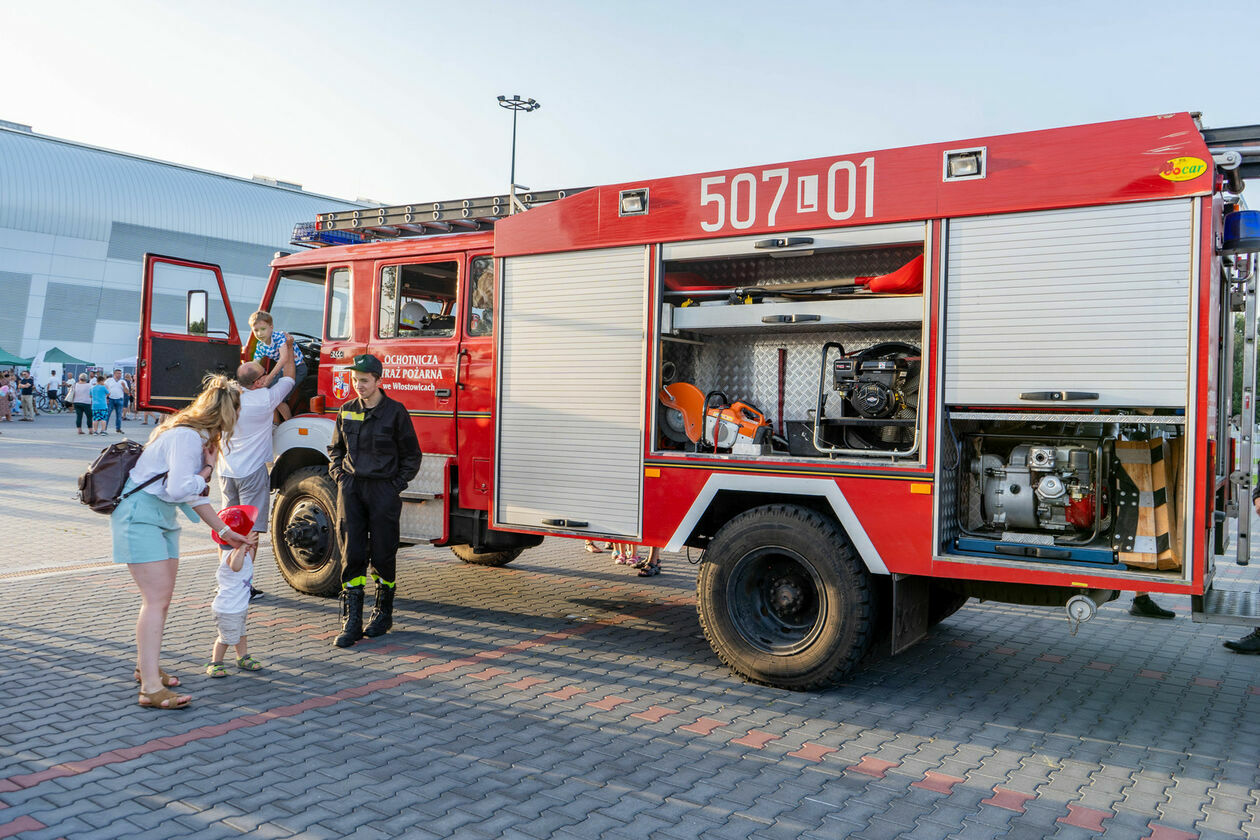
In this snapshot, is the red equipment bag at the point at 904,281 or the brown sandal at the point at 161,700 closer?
the brown sandal at the point at 161,700

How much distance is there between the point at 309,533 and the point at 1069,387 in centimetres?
554

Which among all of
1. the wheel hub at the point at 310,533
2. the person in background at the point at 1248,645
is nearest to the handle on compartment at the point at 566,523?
the wheel hub at the point at 310,533

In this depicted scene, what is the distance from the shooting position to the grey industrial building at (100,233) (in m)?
47.2

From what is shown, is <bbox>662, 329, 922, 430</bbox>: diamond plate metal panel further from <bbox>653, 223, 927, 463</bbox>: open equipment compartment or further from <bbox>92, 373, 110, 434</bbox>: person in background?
<bbox>92, 373, 110, 434</bbox>: person in background

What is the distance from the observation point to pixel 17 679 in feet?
17.2

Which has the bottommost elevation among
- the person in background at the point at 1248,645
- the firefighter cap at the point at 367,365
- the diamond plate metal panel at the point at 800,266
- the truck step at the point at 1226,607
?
the person in background at the point at 1248,645

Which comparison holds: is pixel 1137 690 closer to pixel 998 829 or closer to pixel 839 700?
pixel 839 700

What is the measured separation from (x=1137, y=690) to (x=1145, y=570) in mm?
1429

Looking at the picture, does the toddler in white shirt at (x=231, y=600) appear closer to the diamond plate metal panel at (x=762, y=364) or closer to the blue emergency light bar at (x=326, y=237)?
the diamond plate metal panel at (x=762, y=364)

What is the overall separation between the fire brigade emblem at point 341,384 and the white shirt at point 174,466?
2.73 meters

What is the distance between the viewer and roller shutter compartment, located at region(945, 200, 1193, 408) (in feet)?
14.6

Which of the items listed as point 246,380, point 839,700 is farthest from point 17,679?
point 839,700

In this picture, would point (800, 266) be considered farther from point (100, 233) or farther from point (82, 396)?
point (100, 233)

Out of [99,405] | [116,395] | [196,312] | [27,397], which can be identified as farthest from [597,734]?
[27,397]
